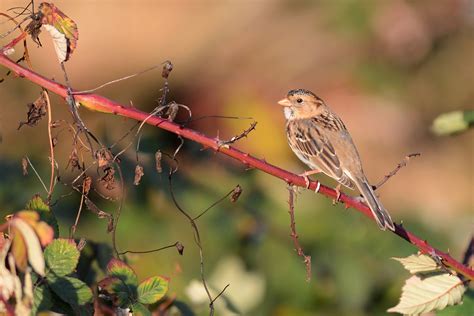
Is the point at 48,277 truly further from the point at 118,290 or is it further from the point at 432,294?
the point at 432,294

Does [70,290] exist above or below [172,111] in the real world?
below

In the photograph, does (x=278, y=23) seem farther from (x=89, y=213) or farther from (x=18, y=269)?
(x=18, y=269)

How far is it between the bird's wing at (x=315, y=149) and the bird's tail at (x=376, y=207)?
6cm

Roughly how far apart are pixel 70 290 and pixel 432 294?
1.17 meters

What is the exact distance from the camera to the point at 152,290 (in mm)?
2418

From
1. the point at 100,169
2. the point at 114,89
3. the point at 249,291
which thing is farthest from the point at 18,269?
the point at 114,89

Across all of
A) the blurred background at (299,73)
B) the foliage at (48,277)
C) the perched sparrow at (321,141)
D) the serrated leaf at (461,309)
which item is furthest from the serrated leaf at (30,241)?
the blurred background at (299,73)

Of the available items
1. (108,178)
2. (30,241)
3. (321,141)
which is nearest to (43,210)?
(108,178)

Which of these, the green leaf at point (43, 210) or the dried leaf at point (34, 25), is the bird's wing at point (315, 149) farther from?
the dried leaf at point (34, 25)

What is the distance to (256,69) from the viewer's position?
40.5 ft

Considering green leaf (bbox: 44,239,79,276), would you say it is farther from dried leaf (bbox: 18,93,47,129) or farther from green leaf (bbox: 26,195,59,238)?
dried leaf (bbox: 18,93,47,129)

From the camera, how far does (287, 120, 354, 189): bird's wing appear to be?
4664mm

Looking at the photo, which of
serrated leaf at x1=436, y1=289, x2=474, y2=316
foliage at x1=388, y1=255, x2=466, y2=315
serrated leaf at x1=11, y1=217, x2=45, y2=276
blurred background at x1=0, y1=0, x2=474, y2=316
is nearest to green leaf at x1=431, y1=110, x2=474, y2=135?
serrated leaf at x1=436, y1=289, x2=474, y2=316

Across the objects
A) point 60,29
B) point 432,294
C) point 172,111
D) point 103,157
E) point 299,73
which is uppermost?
point 60,29
